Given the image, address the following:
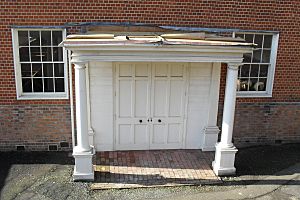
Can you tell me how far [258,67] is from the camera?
9.50 metres

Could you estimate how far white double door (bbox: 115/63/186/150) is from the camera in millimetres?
8836

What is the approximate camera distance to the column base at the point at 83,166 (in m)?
7.56

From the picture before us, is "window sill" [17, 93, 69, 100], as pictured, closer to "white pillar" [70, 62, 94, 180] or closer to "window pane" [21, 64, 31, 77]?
"window pane" [21, 64, 31, 77]

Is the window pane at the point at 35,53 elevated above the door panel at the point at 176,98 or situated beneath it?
elevated above

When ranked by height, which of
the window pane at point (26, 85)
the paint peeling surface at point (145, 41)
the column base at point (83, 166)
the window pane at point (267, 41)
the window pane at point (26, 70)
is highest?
the window pane at point (267, 41)

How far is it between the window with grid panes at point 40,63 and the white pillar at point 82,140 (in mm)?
1707

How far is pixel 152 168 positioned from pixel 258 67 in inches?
171

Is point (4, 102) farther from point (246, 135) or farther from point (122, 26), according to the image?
point (246, 135)

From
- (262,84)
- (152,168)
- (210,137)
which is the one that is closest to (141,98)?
(152,168)

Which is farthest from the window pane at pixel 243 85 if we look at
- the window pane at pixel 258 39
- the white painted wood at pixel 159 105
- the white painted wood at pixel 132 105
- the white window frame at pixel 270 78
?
the white painted wood at pixel 132 105

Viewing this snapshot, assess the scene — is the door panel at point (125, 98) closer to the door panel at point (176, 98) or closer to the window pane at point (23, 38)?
the door panel at point (176, 98)

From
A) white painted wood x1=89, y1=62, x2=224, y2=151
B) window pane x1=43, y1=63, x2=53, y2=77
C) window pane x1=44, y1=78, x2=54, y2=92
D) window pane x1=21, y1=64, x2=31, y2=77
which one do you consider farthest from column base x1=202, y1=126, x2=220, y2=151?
window pane x1=21, y1=64, x2=31, y2=77

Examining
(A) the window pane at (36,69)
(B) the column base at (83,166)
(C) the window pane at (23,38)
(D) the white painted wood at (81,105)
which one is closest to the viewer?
(D) the white painted wood at (81,105)

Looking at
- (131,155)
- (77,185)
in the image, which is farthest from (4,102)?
(131,155)
